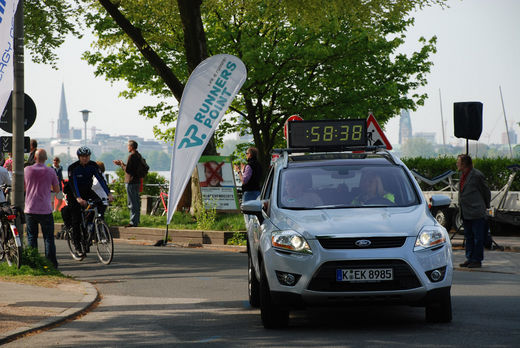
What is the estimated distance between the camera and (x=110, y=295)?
11.6 metres

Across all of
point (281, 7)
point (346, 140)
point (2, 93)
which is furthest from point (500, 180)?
point (2, 93)

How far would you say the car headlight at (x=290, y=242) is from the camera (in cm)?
795

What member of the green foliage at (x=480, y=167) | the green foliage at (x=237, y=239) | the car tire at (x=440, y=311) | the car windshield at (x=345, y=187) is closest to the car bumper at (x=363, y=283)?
the car tire at (x=440, y=311)

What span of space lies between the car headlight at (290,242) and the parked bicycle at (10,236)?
581 centimetres

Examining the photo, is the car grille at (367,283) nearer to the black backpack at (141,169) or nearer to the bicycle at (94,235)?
the bicycle at (94,235)

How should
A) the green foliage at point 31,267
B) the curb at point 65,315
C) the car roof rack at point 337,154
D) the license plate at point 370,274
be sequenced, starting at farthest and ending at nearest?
the green foliage at point 31,267 < the car roof rack at point 337,154 < the curb at point 65,315 < the license plate at point 370,274

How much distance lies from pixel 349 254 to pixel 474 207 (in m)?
7.55

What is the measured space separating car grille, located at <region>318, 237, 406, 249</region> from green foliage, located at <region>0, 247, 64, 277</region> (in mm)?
6372

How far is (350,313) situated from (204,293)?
8.96 feet

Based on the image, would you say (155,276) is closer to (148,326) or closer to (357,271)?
(148,326)

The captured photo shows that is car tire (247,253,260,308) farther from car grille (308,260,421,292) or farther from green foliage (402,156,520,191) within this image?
green foliage (402,156,520,191)

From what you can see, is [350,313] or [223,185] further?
[223,185]

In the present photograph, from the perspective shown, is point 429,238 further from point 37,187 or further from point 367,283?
point 37,187

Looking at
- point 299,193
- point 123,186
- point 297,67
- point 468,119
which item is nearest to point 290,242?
point 299,193
